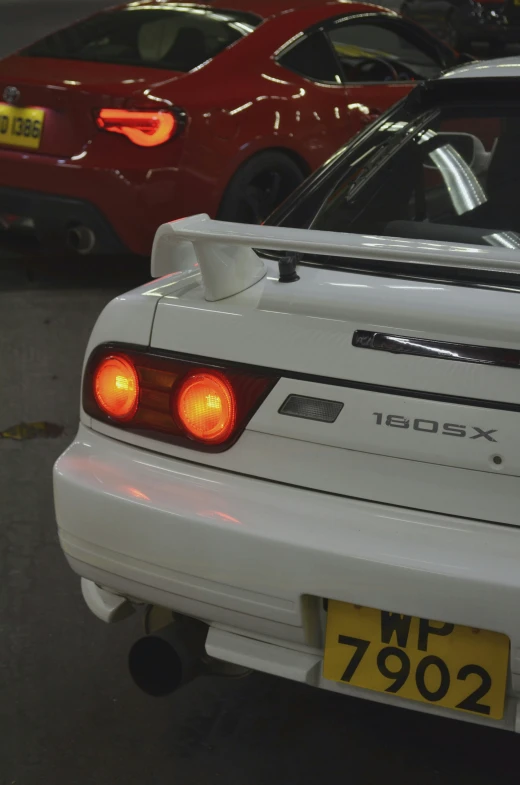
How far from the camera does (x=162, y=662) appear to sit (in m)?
2.01

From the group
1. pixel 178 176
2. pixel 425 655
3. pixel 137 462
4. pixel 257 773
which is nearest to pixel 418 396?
pixel 425 655

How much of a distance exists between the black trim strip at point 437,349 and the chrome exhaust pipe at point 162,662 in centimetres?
68

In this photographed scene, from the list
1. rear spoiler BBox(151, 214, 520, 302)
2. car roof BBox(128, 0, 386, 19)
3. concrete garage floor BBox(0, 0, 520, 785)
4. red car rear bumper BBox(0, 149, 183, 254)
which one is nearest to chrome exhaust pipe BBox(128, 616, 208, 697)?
concrete garage floor BBox(0, 0, 520, 785)

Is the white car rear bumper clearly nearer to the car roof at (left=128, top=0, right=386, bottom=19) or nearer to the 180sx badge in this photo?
the 180sx badge

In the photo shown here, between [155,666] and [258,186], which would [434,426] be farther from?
[258,186]

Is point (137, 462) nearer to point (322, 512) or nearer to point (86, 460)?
point (86, 460)

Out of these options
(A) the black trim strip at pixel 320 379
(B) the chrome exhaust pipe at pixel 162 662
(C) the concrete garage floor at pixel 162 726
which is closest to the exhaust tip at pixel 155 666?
(B) the chrome exhaust pipe at pixel 162 662

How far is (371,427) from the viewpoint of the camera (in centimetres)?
178

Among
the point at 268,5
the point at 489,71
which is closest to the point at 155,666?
the point at 489,71

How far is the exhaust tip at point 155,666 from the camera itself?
1990 mm

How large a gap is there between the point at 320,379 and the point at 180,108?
11.2ft

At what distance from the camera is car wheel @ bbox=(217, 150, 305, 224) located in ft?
17.2

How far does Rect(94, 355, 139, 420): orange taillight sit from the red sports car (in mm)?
3010

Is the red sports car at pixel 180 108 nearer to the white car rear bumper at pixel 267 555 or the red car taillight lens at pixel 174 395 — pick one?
the red car taillight lens at pixel 174 395
